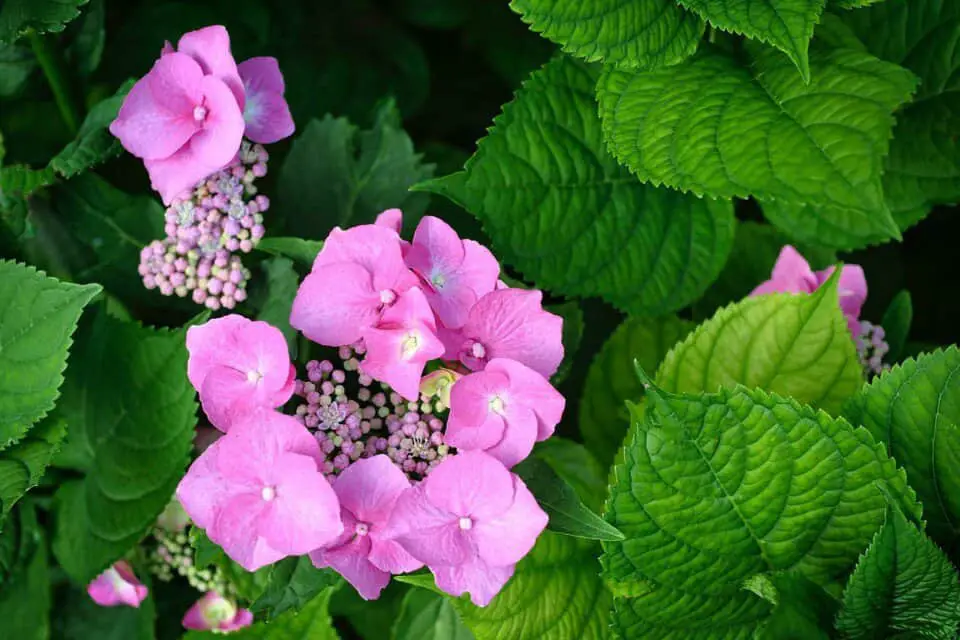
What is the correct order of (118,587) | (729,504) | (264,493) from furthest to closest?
1. (118,587)
2. (729,504)
3. (264,493)

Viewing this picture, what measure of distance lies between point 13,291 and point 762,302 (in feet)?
2.30

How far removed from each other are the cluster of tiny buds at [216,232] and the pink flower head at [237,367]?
133 millimetres

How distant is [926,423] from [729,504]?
0.19 metres

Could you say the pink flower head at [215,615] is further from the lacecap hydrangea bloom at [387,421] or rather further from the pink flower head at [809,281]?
the pink flower head at [809,281]

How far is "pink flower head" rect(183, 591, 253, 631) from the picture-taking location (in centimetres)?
112

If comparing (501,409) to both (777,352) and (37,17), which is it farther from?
(37,17)

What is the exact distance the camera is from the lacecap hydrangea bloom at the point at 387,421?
0.75m

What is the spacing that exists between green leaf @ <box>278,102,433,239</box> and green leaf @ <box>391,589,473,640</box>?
404mm

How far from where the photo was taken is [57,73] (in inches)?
42.3

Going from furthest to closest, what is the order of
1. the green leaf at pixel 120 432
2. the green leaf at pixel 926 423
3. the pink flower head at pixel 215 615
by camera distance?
the pink flower head at pixel 215 615, the green leaf at pixel 120 432, the green leaf at pixel 926 423

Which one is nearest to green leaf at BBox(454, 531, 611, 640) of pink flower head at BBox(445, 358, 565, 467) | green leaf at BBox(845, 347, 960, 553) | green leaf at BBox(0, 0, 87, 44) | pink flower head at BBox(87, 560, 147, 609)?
pink flower head at BBox(445, 358, 565, 467)

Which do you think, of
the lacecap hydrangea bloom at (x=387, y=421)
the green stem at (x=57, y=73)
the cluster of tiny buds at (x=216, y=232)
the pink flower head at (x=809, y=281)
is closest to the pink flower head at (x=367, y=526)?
the lacecap hydrangea bloom at (x=387, y=421)

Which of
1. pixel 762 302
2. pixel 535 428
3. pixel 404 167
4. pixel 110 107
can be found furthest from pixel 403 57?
pixel 535 428

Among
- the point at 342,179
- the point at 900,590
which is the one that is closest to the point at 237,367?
the point at 342,179
